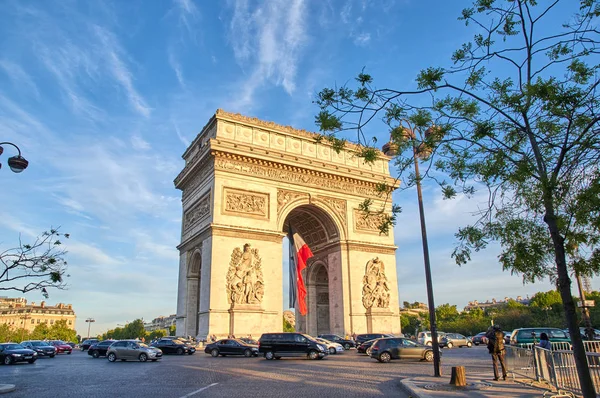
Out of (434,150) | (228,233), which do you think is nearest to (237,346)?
(228,233)

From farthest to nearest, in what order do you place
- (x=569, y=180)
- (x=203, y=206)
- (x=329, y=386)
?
(x=203, y=206), (x=329, y=386), (x=569, y=180)

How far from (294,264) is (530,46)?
2668 centimetres

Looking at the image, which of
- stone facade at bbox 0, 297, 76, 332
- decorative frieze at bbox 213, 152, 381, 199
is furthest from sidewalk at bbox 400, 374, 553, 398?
stone facade at bbox 0, 297, 76, 332

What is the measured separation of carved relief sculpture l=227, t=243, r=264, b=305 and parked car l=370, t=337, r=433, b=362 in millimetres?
9707

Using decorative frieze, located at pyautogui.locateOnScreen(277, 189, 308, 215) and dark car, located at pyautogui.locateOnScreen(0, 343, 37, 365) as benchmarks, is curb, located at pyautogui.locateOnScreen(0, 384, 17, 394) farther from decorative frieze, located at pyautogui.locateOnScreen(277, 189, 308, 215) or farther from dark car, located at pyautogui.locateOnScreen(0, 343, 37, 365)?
decorative frieze, located at pyautogui.locateOnScreen(277, 189, 308, 215)

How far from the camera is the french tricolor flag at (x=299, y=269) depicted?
3163 centimetres

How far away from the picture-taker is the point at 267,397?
909cm

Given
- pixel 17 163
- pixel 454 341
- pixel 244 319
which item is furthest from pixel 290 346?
pixel 454 341

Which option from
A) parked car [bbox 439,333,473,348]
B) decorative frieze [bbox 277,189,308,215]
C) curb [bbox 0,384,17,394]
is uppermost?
decorative frieze [bbox 277,189,308,215]

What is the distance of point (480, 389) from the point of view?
959cm

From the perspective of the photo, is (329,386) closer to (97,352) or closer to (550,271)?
(550,271)

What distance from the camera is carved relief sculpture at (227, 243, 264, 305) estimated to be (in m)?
26.7

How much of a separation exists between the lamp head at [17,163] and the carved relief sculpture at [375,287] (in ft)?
79.8

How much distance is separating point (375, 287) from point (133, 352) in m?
16.5
